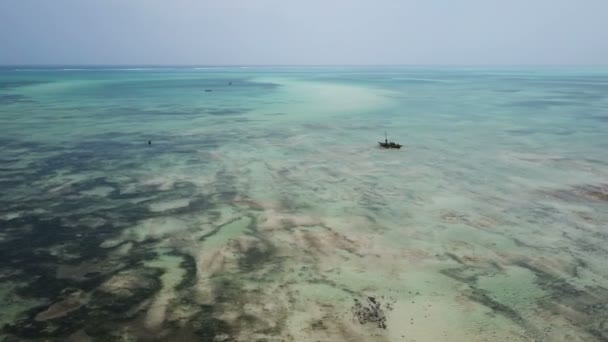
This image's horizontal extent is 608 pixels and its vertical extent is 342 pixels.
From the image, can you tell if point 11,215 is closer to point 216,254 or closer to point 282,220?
point 216,254

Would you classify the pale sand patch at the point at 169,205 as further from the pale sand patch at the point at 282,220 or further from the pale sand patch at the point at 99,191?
the pale sand patch at the point at 282,220

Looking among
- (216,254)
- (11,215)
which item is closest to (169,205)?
(216,254)

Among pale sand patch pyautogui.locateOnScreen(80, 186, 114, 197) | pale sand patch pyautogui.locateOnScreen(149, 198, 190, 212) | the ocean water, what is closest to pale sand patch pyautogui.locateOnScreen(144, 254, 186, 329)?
the ocean water

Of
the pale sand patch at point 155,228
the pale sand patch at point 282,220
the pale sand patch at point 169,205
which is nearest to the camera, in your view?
the pale sand patch at point 155,228

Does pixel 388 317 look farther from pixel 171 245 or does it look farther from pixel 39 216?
pixel 39 216

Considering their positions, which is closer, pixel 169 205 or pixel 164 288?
pixel 164 288

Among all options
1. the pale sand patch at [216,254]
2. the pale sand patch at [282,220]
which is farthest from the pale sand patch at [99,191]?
the pale sand patch at [282,220]

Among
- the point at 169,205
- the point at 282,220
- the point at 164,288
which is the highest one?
the point at 169,205

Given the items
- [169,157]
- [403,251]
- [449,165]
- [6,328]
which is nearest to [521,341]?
[403,251]
